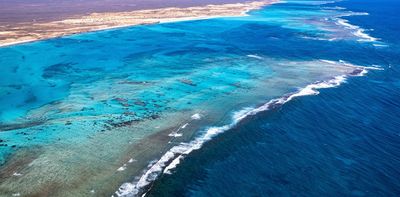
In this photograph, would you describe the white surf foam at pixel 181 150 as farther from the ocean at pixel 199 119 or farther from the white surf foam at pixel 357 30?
the white surf foam at pixel 357 30

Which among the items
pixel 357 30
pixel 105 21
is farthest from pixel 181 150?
pixel 357 30

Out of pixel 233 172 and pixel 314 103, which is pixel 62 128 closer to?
pixel 233 172

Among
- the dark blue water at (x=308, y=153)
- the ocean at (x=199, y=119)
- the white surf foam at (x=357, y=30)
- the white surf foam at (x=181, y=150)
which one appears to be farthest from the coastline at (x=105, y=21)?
the dark blue water at (x=308, y=153)

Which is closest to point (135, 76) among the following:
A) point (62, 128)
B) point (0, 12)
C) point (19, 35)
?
point (62, 128)

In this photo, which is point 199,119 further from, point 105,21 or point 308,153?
point 105,21

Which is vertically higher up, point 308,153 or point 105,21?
point 105,21

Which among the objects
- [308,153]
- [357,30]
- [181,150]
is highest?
[357,30]
